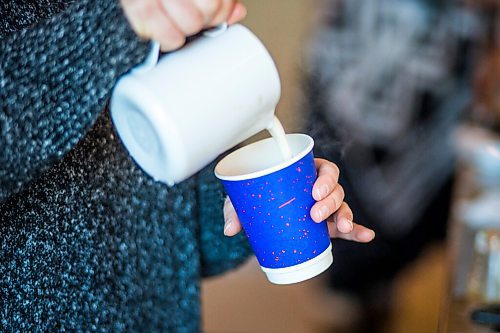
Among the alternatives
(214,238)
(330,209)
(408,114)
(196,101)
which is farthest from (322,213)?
(408,114)

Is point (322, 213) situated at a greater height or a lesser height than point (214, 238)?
greater

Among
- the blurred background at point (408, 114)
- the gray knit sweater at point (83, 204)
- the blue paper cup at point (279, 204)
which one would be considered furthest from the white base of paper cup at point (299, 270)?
the blurred background at point (408, 114)

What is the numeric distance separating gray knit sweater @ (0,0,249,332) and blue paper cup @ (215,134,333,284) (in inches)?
3.3

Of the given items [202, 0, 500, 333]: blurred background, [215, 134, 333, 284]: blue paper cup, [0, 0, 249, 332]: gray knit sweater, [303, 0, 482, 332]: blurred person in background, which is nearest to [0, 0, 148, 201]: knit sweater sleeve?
[0, 0, 249, 332]: gray knit sweater

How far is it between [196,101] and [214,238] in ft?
0.99

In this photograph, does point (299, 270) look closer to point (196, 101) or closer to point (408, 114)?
point (196, 101)

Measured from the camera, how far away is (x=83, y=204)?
2.07 ft

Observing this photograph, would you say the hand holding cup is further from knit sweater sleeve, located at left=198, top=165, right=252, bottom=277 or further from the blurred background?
the blurred background

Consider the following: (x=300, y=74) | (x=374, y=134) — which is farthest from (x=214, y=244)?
(x=374, y=134)

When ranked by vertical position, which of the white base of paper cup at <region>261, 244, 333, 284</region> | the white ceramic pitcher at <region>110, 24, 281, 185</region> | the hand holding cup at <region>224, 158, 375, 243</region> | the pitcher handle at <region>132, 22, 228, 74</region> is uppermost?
the pitcher handle at <region>132, 22, 228, 74</region>

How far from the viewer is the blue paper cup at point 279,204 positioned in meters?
0.50

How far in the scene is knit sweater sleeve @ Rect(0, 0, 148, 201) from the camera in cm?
47

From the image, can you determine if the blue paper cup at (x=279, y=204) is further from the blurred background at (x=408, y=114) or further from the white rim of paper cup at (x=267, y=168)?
the blurred background at (x=408, y=114)

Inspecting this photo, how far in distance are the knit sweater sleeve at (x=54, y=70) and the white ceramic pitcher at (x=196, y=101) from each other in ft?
0.05
